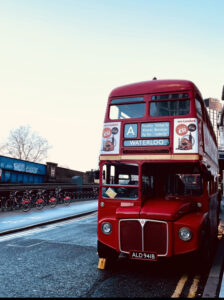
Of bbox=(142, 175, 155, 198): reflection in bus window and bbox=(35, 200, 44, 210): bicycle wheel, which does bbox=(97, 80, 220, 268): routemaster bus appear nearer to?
bbox=(142, 175, 155, 198): reflection in bus window

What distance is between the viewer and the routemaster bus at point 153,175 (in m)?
5.36

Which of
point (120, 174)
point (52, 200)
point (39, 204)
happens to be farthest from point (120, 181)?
point (52, 200)

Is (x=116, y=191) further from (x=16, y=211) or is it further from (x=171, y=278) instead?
(x=16, y=211)

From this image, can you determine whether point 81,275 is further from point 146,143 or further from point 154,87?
point 154,87

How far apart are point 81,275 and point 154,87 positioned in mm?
4440

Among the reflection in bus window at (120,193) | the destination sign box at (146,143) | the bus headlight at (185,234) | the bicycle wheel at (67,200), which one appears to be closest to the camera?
the bus headlight at (185,234)

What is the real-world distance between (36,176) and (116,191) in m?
22.5

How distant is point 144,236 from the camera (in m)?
5.42

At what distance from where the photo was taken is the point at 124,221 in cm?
561

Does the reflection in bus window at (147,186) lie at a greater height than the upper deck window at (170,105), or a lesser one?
lesser

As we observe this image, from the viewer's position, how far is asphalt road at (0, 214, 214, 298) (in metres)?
4.84

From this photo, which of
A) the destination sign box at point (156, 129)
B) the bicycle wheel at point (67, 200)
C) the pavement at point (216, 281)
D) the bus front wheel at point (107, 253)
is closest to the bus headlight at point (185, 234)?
the pavement at point (216, 281)

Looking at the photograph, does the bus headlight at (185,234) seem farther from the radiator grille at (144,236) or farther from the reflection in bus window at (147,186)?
the reflection in bus window at (147,186)

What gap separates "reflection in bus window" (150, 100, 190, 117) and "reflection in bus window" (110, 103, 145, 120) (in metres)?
0.26
